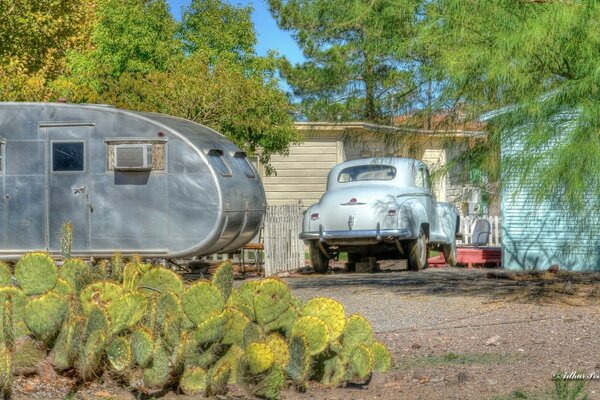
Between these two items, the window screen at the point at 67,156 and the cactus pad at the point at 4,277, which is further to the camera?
the window screen at the point at 67,156

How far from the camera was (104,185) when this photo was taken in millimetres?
15789

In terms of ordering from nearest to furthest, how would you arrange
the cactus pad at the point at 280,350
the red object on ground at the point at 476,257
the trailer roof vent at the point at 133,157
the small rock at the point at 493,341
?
the cactus pad at the point at 280,350 → the small rock at the point at 493,341 → the trailer roof vent at the point at 133,157 → the red object on ground at the point at 476,257

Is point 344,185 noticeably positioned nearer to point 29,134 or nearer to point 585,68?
point 29,134

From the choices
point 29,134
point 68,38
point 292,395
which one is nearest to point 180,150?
point 29,134

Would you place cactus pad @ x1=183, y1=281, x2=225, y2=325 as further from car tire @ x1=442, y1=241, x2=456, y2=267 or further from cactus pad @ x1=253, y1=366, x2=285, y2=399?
car tire @ x1=442, y1=241, x2=456, y2=267

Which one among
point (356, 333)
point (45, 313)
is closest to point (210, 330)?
point (45, 313)

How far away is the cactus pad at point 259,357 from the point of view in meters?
6.23

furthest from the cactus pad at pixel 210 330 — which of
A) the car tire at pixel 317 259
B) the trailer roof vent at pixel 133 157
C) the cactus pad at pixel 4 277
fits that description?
the car tire at pixel 317 259

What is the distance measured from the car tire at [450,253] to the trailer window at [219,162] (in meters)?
6.50

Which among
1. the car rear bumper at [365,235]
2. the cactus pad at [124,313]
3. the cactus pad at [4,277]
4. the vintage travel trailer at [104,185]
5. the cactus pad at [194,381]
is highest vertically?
the vintage travel trailer at [104,185]

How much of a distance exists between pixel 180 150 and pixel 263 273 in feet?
13.4

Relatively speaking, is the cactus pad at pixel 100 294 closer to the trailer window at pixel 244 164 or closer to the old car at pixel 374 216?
the trailer window at pixel 244 164

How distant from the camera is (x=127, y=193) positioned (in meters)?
15.8

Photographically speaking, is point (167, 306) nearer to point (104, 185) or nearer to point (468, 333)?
point (468, 333)
